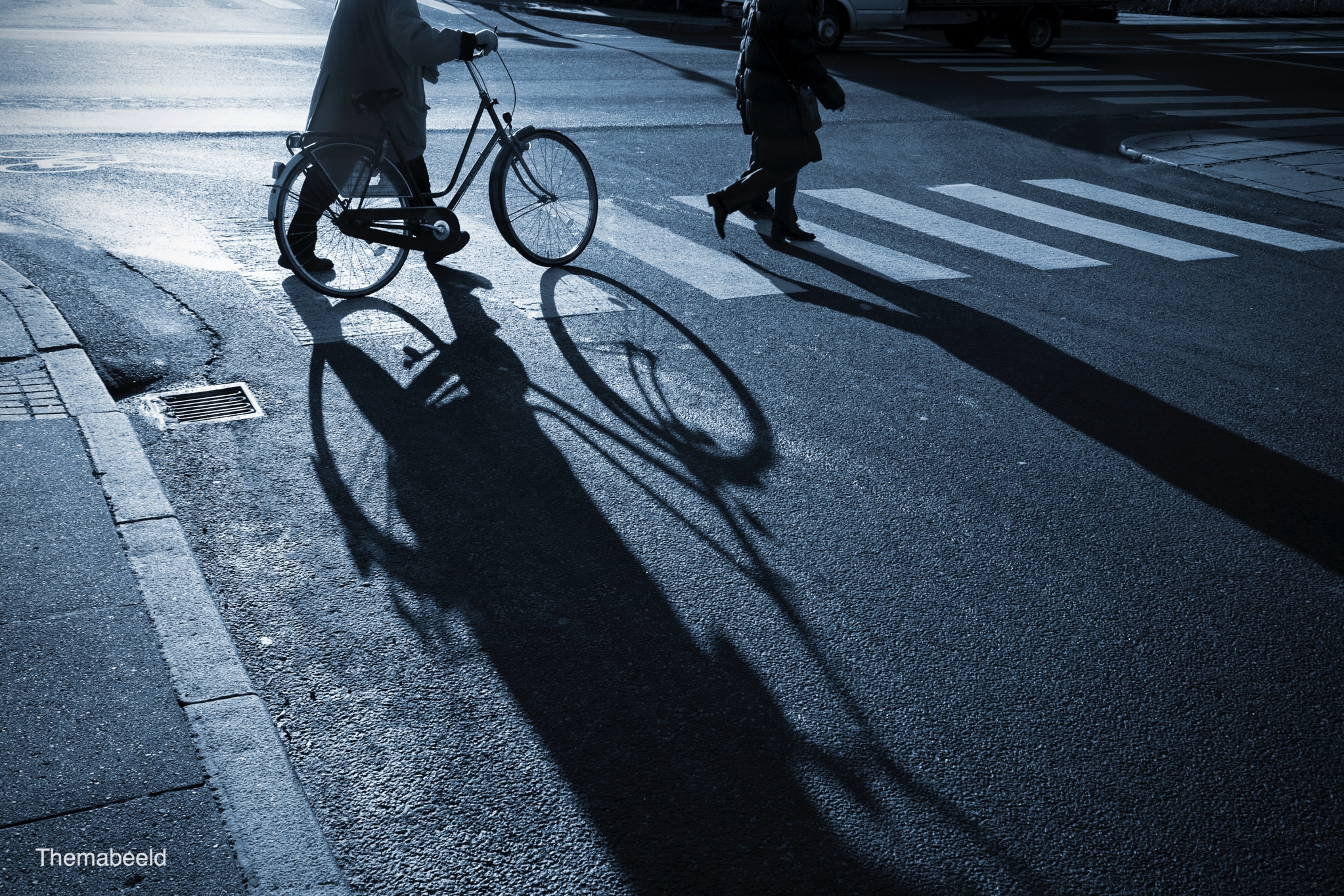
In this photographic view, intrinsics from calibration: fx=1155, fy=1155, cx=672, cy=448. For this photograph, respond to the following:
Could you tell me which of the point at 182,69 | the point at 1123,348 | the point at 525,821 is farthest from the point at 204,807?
the point at 182,69

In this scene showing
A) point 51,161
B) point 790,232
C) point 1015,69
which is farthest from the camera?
point 1015,69

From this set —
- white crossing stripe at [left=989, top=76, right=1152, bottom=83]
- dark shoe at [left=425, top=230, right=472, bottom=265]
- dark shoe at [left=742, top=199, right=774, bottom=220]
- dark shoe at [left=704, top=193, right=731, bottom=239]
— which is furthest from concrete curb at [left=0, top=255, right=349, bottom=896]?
white crossing stripe at [left=989, top=76, right=1152, bottom=83]

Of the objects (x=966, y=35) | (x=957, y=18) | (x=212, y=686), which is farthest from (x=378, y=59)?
(x=966, y=35)

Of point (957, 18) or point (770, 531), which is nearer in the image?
point (770, 531)

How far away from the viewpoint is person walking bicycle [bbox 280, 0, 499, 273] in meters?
6.66

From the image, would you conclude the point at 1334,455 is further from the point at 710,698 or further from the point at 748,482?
the point at 710,698

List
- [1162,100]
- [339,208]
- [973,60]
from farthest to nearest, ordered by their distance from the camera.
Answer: [973,60] → [1162,100] → [339,208]

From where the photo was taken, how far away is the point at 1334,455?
534cm

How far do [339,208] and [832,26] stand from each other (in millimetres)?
15192

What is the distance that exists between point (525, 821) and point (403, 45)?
16.8 feet

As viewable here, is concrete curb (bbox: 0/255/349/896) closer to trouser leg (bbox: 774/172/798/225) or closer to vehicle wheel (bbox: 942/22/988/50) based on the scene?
trouser leg (bbox: 774/172/798/225)

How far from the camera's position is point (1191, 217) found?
9.89 metres

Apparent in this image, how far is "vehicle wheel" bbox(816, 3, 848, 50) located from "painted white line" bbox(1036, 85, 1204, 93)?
13.7ft

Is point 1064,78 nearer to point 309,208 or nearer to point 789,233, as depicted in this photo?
point 789,233
